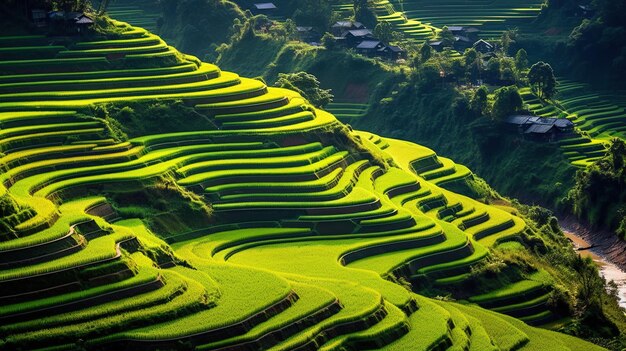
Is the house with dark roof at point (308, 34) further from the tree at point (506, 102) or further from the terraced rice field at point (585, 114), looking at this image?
the tree at point (506, 102)

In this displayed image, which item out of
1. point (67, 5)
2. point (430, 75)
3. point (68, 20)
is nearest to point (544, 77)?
point (430, 75)

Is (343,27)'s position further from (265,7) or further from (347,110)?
(265,7)

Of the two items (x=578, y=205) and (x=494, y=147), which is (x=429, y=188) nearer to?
(x=578, y=205)

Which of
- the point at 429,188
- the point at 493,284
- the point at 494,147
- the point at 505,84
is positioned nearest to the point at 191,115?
the point at 429,188

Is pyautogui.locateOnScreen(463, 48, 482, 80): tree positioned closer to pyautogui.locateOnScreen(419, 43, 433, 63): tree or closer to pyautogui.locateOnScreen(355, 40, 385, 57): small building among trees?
pyautogui.locateOnScreen(419, 43, 433, 63): tree

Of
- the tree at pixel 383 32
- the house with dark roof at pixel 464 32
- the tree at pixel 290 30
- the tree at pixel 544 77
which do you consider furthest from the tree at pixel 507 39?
the tree at pixel 290 30
